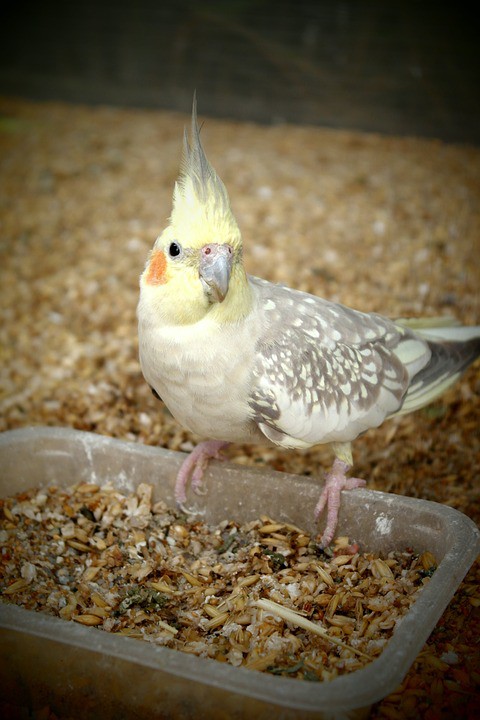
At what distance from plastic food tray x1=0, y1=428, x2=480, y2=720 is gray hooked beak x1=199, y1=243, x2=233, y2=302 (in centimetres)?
86

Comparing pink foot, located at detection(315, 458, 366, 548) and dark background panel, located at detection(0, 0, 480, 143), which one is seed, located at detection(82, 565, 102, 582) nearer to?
pink foot, located at detection(315, 458, 366, 548)

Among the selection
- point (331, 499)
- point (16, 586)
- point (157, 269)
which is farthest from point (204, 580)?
point (157, 269)

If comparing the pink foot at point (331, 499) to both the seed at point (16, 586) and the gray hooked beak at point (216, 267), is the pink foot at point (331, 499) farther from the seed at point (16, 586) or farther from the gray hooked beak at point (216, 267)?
the seed at point (16, 586)

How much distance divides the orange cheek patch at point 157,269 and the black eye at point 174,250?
0.04 meters

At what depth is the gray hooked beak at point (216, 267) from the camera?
2.33 metres

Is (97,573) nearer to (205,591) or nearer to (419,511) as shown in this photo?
(205,591)

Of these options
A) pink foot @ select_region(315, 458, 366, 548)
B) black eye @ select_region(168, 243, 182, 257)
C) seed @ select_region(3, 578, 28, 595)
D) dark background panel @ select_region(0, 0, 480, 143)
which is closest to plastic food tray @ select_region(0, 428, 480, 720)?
pink foot @ select_region(315, 458, 366, 548)

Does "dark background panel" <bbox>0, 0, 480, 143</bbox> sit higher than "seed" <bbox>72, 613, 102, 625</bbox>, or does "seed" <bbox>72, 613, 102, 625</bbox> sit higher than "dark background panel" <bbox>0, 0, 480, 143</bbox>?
"dark background panel" <bbox>0, 0, 480, 143</bbox>

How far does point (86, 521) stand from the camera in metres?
2.88

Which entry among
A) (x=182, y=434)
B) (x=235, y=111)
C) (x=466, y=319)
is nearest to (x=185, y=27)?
(x=235, y=111)

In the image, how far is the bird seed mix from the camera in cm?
233

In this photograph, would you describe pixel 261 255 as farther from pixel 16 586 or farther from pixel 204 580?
pixel 16 586

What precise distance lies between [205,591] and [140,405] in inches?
56.2

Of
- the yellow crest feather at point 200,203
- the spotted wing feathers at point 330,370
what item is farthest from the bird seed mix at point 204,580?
the yellow crest feather at point 200,203
